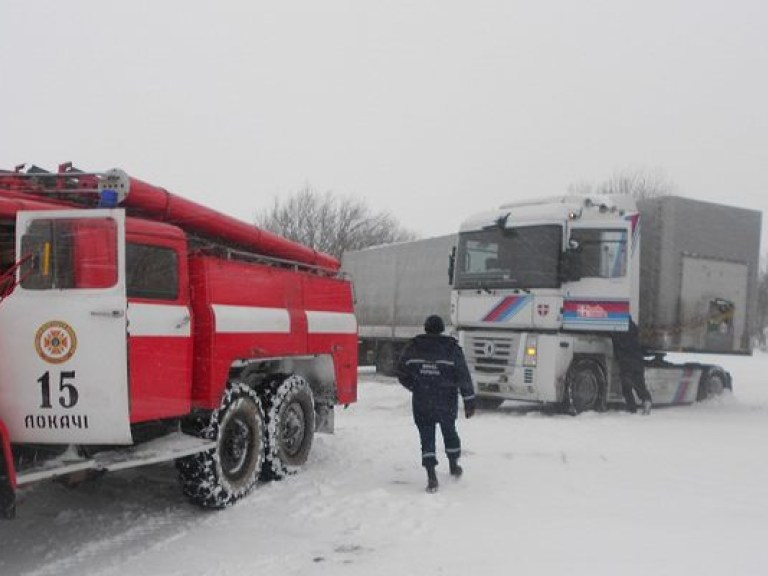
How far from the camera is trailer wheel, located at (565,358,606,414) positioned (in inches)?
512

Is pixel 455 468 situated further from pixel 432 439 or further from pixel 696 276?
pixel 696 276

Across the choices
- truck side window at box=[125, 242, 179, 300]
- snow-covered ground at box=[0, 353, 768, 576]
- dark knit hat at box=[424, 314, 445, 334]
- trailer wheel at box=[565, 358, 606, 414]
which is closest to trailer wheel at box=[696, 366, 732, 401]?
trailer wheel at box=[565, 358, 606, 414]

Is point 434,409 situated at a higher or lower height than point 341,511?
higher

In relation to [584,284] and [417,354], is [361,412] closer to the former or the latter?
[584,284]

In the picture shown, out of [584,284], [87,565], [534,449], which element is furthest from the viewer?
[584,284]

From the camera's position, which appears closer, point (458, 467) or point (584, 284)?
point (458, 467)

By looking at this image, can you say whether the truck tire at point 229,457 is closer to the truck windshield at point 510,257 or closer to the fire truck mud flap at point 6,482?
the fire truck mud flap at point 6,482

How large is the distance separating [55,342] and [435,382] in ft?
12.2

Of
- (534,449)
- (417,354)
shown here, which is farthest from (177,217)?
(534,449)

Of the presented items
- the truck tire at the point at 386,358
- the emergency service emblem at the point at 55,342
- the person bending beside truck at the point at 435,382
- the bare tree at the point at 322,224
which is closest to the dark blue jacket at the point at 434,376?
the person bending beside truck at the point at 435,382

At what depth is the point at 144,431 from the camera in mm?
6211

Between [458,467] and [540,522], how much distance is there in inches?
70.3

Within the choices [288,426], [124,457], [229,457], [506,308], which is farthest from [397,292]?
[124,457]

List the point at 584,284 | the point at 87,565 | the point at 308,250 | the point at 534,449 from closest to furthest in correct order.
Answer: the point at 87,565 < the point at 308,250 < the point at 534,449 < the point at 584,284
